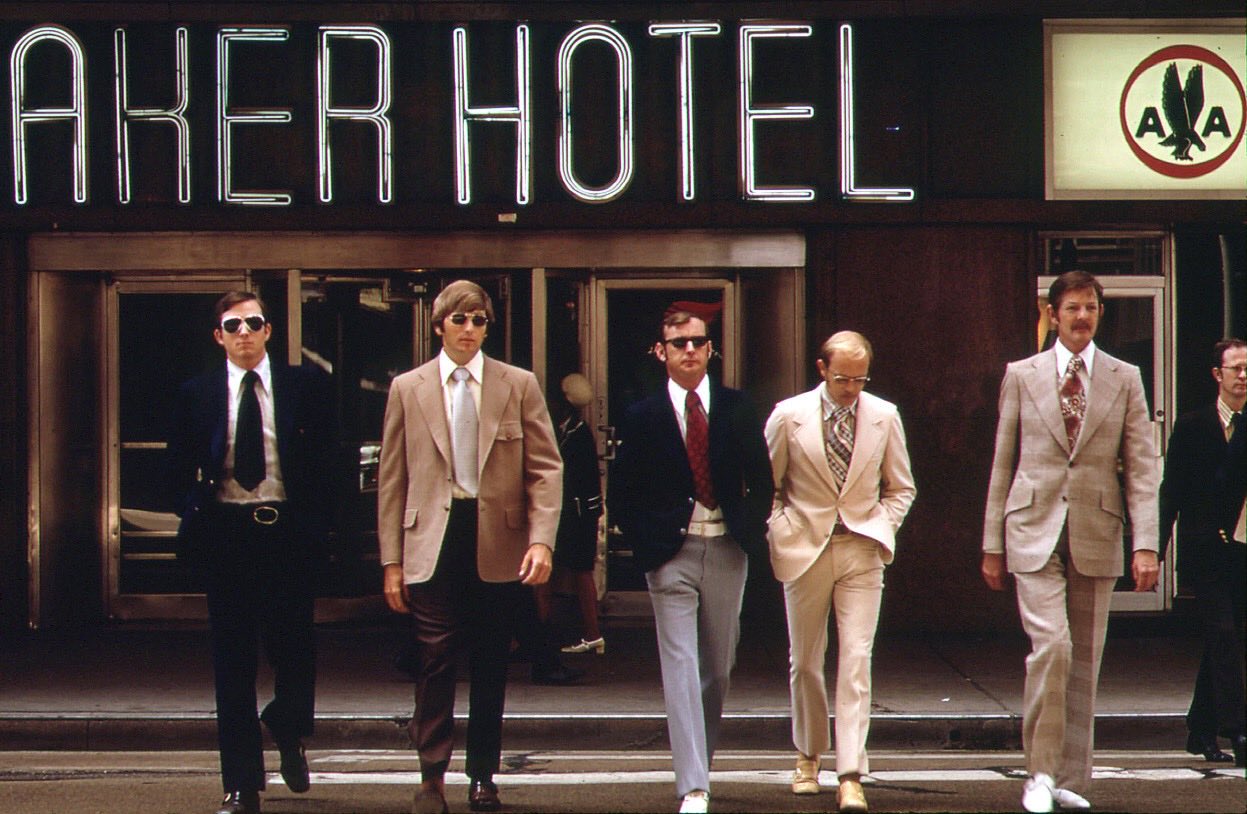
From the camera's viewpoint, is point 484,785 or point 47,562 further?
point 47,562

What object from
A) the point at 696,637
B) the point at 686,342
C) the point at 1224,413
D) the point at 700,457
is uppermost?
the point at 686,342

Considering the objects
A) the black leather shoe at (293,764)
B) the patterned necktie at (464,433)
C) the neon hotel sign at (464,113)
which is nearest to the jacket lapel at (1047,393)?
the patterned necktie at (464,433)

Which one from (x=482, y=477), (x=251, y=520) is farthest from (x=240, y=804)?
(x=482, y=477)

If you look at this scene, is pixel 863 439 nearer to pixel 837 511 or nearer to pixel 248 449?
pixel 837 511

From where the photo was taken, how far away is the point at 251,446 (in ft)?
22.4

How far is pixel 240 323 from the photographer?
6.90 m

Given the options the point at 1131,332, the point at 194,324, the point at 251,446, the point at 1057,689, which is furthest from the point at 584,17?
the point at 1057,689

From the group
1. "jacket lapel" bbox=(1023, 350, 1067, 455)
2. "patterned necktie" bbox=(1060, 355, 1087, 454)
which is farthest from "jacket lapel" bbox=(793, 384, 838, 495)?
"patterned necktie" bbox=(1060, 355, 1087, 454)

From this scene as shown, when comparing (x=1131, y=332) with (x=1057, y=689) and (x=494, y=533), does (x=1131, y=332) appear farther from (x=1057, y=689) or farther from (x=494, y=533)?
(x=494, y=533)

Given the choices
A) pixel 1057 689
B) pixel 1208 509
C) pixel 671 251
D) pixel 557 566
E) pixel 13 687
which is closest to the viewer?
pixel 1057 689

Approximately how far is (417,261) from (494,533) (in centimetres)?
596

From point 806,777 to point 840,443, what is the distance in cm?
137

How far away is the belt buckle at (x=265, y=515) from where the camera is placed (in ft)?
22.3

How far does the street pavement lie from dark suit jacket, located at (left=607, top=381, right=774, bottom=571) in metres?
1.09
